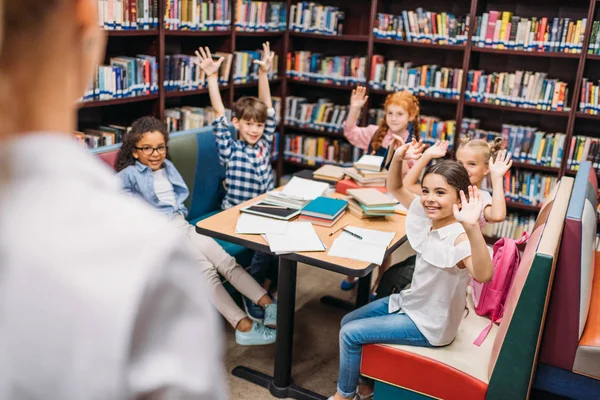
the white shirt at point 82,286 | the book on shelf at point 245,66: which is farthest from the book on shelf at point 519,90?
the white shirt at point 82,286

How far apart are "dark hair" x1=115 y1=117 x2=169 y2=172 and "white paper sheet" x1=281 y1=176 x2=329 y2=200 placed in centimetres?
72

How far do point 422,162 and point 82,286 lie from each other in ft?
8.38

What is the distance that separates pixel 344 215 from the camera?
2.80m

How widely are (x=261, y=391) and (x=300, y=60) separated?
11.7ft

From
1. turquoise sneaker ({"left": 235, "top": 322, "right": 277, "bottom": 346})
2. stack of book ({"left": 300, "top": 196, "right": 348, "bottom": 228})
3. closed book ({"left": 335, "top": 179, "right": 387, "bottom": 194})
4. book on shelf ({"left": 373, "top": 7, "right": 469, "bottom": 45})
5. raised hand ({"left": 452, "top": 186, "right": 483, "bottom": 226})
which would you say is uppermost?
book on shelf ({"left": 373, "top": 7, "right": 469, "bottom": 45})

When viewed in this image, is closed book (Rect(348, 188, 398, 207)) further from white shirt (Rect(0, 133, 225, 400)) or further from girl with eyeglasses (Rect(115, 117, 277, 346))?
white shirt (Rect(0, 133, 225, 400))

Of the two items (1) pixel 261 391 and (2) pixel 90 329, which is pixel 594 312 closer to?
(1) pixel 261 391

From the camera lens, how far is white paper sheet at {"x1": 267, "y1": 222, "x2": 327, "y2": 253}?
234cm

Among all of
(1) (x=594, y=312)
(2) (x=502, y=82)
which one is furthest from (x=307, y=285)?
(2) (x=502, y=82)

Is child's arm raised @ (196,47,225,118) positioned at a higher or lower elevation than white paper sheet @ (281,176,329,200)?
higher

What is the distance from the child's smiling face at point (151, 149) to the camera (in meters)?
2.93

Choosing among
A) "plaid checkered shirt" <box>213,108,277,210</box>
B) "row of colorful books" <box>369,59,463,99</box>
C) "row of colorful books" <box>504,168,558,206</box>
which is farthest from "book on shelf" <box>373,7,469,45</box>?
"plaid checkered shirt" <box>213,108,277,210</box>

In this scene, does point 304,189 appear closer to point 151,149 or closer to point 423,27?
point 151,149

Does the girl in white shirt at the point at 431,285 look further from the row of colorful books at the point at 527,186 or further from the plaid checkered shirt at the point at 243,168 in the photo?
the row of colorful books at the point at 527,186
